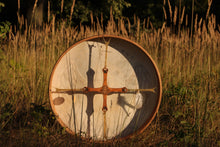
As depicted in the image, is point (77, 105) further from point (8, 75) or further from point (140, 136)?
point (8, 75)

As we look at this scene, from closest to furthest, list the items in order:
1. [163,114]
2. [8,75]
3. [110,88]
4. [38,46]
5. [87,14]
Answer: [110,88], [163,114], [8,75], [38,46], [87,14]

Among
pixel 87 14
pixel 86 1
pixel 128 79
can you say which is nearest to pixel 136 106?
pixel 128 79

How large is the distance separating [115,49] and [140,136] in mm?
773

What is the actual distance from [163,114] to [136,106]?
0.36 metres

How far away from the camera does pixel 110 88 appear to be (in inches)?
86.8

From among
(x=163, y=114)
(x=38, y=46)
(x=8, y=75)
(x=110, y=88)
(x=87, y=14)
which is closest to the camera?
(x=110, y=88)

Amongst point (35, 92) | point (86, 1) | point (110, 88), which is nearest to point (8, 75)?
point (35, 92)

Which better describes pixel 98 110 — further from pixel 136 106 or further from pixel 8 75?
pixel 8 75

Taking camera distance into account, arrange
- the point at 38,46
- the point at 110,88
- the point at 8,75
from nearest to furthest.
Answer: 1. the point at 110,88
2. the point at 8,75
3. the point at 38,46

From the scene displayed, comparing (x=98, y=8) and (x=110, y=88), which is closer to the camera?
(x=110, y=88)

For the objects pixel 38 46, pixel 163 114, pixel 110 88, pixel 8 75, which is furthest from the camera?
pixel 38 46

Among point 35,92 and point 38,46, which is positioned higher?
point 38,46

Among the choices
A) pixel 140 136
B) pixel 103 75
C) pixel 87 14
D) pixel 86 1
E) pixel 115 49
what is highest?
pixel 86 1

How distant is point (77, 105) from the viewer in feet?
7.38
